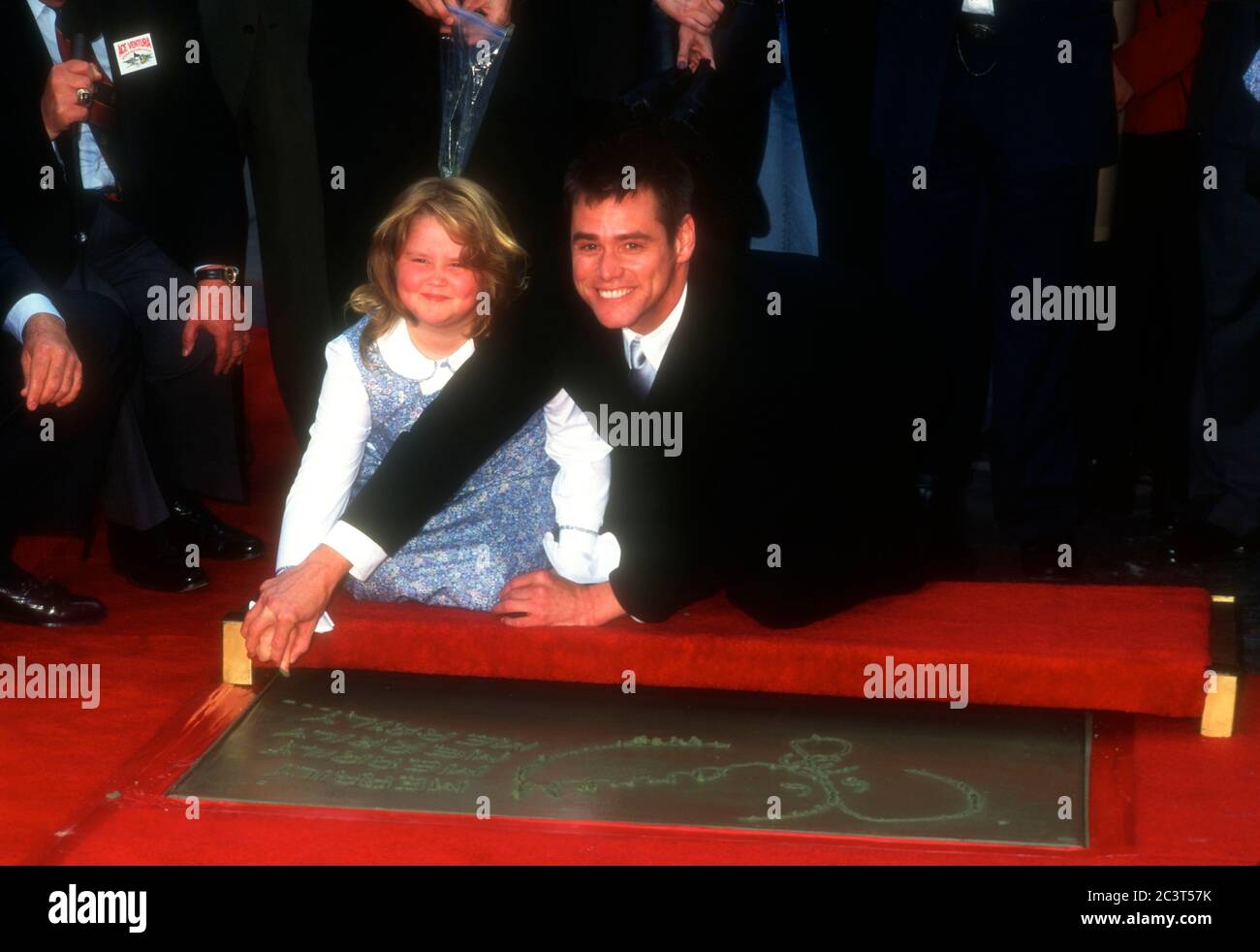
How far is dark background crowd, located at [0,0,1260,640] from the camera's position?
3.31 metres

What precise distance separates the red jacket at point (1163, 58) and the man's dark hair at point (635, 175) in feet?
4.39

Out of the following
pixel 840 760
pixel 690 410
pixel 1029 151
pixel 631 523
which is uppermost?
pixel 1029 151

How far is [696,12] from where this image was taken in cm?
324

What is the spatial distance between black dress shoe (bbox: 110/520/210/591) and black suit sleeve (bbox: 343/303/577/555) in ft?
2.62

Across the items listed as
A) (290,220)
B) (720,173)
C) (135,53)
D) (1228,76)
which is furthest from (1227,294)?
(135,53)

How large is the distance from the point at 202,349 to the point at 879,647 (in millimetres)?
1679

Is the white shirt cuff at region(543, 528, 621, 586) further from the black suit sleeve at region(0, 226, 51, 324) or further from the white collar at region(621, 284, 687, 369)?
the black suit sleeve at region(0, 226, 51, 324)

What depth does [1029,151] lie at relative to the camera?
11.3 feet

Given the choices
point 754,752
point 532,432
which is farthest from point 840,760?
point 532,432

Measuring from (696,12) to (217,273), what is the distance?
1.15 m

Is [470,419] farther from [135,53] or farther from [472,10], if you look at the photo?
[135,53]

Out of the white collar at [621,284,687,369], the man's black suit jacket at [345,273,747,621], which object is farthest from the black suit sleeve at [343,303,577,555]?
the white collar at [621,284,687,369]

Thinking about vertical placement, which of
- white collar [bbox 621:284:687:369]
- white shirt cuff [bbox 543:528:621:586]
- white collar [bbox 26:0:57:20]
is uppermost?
white collar [bbox 26:0:57:20]

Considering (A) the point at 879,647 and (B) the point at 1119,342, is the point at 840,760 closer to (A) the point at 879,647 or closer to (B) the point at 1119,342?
(A) the point at 879,647
